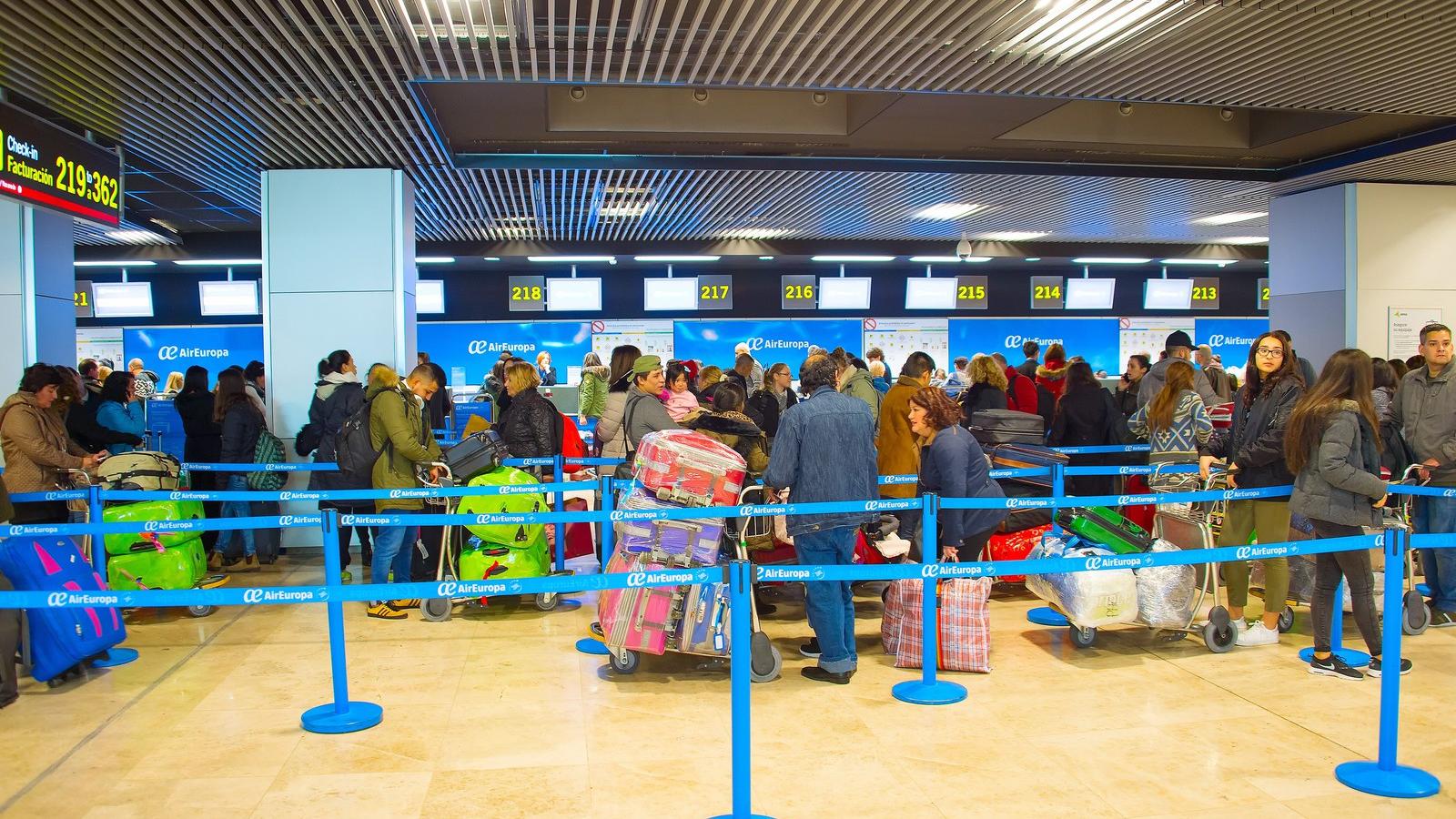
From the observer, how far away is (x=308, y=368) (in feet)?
28.5

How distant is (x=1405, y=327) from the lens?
9938 millimetres

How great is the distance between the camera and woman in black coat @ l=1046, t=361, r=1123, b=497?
790 cm

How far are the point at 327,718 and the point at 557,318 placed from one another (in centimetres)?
1376

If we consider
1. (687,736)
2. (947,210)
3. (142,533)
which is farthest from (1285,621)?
(947,210)

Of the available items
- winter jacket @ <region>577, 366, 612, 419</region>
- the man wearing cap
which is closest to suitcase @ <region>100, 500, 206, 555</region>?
winter jacket @ <region>577, 366, 612, 419</region>

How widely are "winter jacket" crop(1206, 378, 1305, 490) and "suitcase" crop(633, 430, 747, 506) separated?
2792mm

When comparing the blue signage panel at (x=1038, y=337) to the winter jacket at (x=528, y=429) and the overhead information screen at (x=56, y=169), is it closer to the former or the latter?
the winter jacket at (x=528, y=429)

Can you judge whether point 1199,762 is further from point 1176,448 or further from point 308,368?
point 308,368

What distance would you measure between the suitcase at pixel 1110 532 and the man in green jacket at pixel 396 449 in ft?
12.8

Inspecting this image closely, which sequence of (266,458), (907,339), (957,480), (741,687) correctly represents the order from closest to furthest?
(741,687), (957,480), (266,458), (907,339)

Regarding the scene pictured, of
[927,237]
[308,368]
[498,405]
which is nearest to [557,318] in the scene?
[927,237]

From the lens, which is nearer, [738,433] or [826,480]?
[826,480]

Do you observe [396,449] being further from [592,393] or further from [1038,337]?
[1038,337]

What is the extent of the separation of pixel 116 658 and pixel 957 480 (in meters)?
4.60
